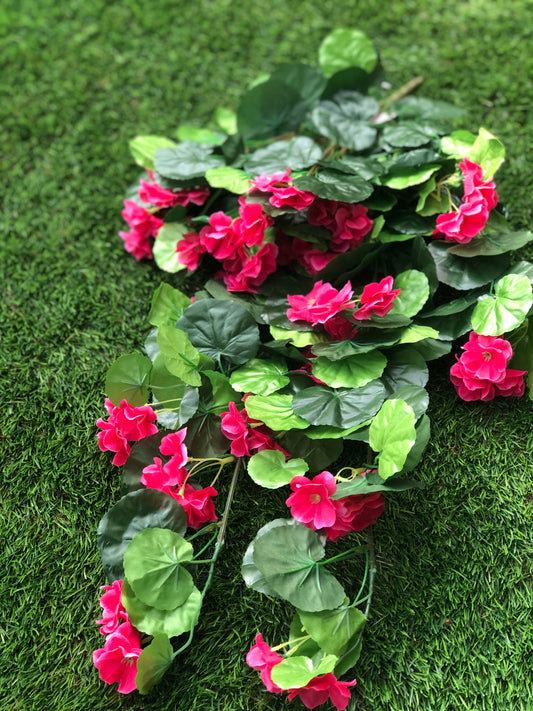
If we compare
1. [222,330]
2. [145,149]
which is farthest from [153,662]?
[145,149]

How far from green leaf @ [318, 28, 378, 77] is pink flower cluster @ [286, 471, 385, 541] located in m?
1.20

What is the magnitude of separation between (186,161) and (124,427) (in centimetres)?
73

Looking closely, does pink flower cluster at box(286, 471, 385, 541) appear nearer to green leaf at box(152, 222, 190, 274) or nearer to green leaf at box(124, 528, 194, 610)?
green leaf at box(124, 528, 194, 610)

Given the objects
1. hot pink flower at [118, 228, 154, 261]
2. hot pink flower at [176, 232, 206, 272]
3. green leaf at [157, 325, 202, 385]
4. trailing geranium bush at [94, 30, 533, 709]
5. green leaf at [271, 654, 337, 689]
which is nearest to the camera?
green leaf at [271, 654, 337, 689]

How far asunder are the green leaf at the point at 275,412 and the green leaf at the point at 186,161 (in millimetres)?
637

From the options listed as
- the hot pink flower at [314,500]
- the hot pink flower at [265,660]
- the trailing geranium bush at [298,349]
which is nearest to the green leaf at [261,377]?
the trailing geranium bush at [298,349]

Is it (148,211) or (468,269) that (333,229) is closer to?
(468,269)

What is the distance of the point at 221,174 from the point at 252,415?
2.03 feet

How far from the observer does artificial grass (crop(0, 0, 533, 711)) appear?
1073 millimetres

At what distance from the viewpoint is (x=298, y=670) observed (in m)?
0.94

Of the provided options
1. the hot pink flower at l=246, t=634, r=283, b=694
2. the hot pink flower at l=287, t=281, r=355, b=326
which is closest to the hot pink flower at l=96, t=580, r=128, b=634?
the hot pink flower at l=246, t=634, r=283, b=694

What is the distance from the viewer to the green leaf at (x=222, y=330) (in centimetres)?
124

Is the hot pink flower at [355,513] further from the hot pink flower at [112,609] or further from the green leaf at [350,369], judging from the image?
the hot pink flower at [112,609]

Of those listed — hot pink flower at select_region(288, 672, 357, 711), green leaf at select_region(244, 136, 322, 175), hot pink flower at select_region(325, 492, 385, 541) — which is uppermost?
green leaf at select_region(244, 136, 322, 175)
